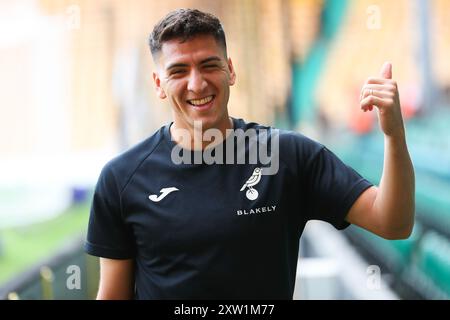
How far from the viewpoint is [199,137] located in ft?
4.58

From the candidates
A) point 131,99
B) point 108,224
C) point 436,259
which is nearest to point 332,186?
point 108,224

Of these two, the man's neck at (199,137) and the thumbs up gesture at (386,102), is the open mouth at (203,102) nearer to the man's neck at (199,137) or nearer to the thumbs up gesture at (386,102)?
the man's neck at (199,137)

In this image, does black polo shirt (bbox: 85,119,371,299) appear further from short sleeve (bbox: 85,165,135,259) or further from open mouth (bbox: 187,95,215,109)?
open mouth (bbox: 187,95,215,109)

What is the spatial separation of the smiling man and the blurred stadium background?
1.93 m

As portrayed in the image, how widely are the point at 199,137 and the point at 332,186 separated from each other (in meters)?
0.29

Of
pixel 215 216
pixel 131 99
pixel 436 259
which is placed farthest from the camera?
pixel 131 99

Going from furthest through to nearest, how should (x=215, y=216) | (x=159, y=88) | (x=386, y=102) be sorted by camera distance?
(x=159, y=88), (x=215, y=216), (x=386, y=102)

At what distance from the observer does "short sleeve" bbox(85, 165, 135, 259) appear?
140 centimetres

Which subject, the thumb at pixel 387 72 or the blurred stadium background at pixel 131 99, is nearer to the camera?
the thumb at pixel 387 72


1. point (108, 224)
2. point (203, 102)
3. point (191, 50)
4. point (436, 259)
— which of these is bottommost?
point (436, 259)

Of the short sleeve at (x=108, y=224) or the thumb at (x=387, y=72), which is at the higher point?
the thumb at (x=387, y=72)

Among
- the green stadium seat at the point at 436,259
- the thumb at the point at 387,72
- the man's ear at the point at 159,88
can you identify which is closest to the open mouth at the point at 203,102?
the man's ear at the point at 159,88

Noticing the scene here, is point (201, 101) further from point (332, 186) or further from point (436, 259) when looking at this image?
point (436, 259)

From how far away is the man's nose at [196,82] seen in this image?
1336 millimetres
